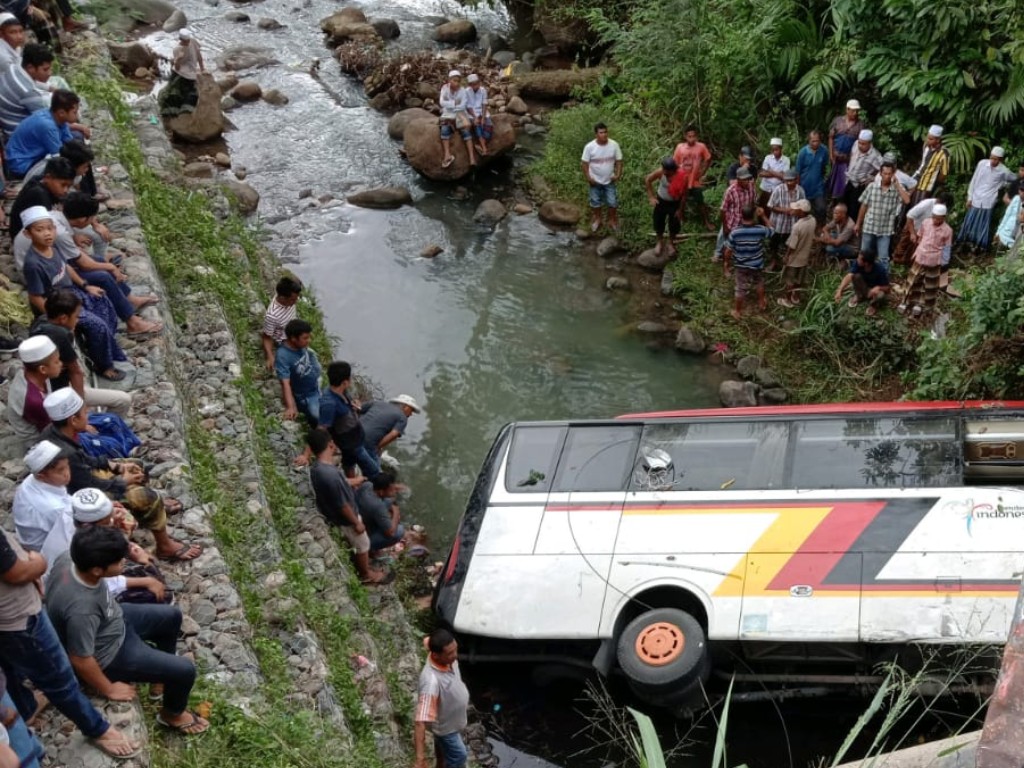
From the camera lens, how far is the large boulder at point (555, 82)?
57.7 ft

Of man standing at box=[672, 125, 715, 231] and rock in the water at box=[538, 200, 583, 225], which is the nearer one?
man standing at box=[672, 125, 715, 231]

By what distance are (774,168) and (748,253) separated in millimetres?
1295

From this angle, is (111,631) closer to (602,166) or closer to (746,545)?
(746,545)

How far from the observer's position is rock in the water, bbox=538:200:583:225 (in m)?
14.8

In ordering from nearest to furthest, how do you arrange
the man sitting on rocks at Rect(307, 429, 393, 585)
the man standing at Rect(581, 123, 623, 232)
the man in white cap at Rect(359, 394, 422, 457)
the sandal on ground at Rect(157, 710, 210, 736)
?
the sandal on ground at Rect(157, 710, 210, 736)
the man sitting on rocks at Rect(307, 429, 393, 585)
the man in white cap at Rect(359, 394, 422, 457)
the man standing at Rect(581, 123, 623, 232)

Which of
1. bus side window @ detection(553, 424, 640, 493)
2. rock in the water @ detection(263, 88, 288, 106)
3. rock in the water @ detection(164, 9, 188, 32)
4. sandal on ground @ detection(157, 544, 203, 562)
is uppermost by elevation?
sandal on ground @ detection(157, 544, 203, 562)

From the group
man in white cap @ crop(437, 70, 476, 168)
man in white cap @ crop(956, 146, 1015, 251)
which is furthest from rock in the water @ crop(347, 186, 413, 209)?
man in white cap @ crop(956, 146, 1015, 251)

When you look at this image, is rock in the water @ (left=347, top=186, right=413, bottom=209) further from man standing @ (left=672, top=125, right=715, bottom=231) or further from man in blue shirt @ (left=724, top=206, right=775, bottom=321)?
man in blue shirt @ (left=724, top=206, right=775, bottom=321)

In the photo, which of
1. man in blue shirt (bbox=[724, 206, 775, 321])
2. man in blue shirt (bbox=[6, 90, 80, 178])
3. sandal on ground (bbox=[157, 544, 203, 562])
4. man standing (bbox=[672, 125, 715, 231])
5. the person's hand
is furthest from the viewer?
man standing (bbox=[672, 125, 715, 231])

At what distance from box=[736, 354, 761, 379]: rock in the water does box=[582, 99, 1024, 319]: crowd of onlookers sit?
2.57ft

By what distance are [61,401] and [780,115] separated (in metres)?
10.4

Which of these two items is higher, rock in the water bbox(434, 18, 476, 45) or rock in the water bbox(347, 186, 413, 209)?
rock in the water bbox(434, 18, 476, 45)

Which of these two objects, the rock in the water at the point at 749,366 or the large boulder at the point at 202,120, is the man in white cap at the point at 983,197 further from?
the large boulder at the point at 202,120

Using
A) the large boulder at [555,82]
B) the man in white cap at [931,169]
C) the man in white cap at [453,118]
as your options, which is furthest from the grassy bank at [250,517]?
the man in white cap at [931,169]
